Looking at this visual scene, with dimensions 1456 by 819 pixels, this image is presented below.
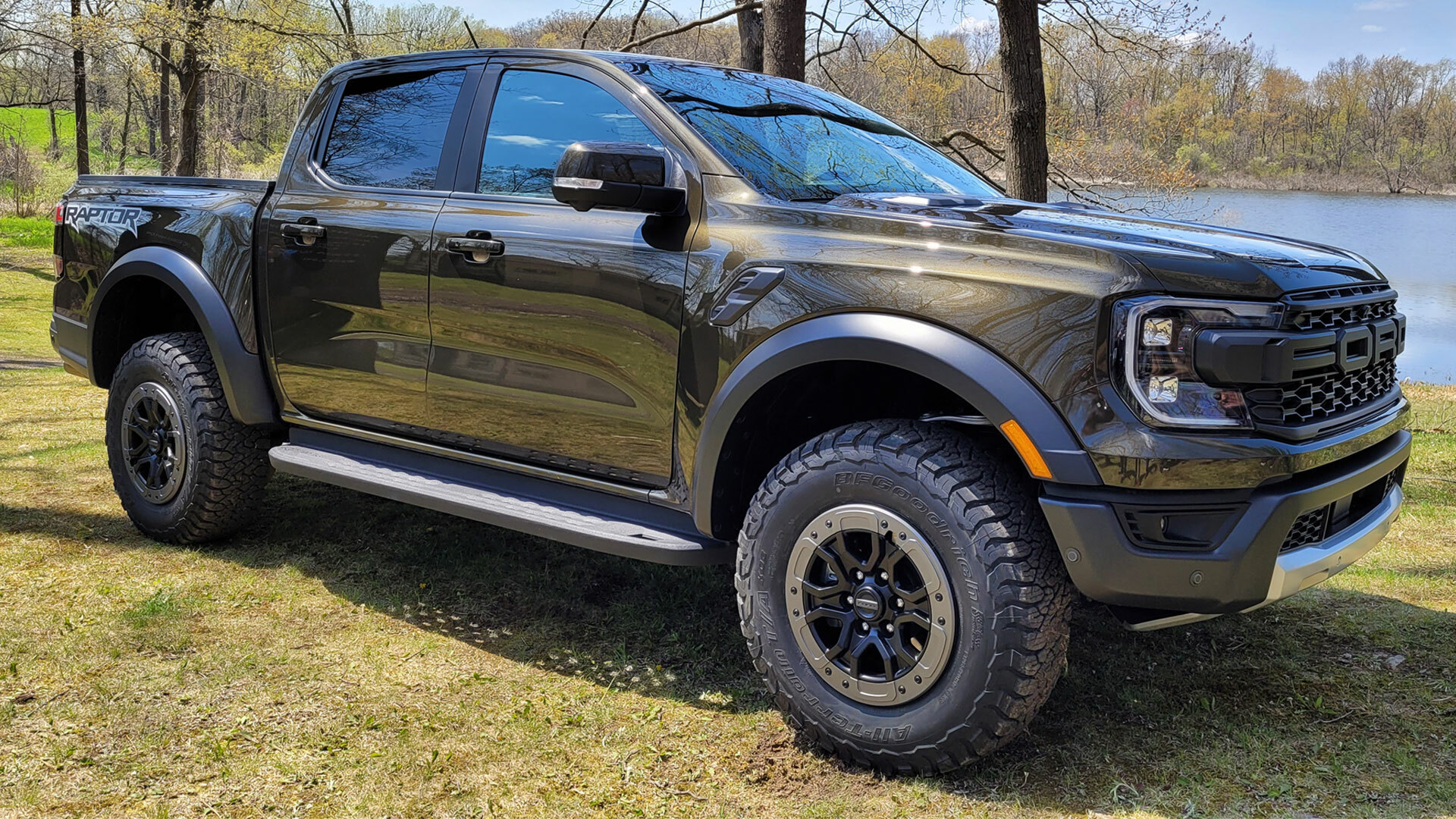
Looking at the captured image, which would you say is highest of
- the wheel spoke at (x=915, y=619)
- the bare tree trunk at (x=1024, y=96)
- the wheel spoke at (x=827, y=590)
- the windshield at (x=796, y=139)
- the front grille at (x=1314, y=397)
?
the bare tree trunk at (x=1024, y=96)

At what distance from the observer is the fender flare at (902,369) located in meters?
2.49

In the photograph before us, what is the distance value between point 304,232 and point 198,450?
3.45 feet

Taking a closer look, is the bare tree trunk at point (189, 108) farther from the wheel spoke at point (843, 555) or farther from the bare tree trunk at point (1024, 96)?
the wheel spoke at point (843, 555)

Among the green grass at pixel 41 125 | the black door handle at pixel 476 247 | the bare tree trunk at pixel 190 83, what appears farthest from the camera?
the green grass at pixel 41 125

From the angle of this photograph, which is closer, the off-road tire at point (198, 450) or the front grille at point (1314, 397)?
the front grille at point (1314, 397)

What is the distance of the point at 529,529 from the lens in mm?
3369

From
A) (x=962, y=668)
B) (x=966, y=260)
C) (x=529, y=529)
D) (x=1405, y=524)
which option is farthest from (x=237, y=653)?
(x=1405, y=524)

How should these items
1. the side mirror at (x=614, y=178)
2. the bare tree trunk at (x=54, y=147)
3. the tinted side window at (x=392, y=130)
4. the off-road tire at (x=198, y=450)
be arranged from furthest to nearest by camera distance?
the bare tree trunk at (x=54, y=147)
the off-road tire at (x=198, y=450)
the tinted side window at (x=392, y=130)
the side mirror at (x=614, y=178)

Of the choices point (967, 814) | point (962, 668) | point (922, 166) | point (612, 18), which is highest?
point (612, 18)

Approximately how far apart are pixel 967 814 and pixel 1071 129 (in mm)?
13983

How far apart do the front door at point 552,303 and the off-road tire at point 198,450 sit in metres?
1.19

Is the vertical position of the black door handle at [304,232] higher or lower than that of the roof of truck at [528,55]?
lower

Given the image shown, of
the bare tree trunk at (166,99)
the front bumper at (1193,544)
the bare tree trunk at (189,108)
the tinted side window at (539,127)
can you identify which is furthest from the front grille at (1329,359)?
the bare tree trunk at (166,99)

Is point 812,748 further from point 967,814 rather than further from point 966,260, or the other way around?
point 966,260
